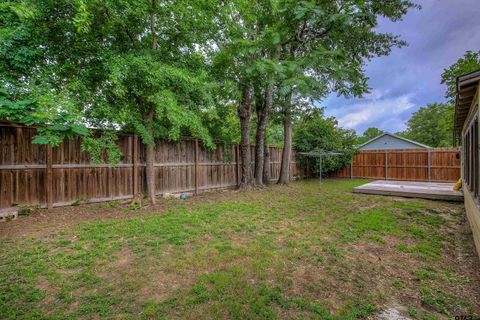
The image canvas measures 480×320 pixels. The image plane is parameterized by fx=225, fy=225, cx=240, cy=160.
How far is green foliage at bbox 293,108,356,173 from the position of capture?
44.3 feet

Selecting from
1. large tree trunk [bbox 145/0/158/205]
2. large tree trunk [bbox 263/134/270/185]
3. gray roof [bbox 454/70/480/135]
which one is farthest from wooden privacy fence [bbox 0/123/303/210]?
gray roof [bbox 454/70/480/135]

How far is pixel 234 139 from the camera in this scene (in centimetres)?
936

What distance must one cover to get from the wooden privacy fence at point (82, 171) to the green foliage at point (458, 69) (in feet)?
55.2

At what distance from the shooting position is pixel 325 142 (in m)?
13.4

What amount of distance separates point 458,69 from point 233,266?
21.2 meters

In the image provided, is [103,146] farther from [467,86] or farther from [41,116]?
[467,86]

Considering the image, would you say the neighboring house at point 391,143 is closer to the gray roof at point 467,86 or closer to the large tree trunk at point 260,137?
the large tree trunk at point 260,137

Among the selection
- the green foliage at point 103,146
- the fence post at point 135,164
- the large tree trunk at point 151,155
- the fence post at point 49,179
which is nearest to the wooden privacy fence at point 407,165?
the large tree trunk at point 151,155

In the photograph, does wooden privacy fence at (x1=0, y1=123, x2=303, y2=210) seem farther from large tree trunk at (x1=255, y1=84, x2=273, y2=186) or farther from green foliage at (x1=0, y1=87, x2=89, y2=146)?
large tree trunk at (x1=255, y1=84, x2=273, y2=186)

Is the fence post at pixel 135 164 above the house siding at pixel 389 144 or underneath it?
underneath

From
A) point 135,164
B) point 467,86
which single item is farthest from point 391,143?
point 135,164

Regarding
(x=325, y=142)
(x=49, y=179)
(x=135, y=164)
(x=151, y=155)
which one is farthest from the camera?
Answer: (x=325, y=142)

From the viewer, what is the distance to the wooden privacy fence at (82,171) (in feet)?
14.9

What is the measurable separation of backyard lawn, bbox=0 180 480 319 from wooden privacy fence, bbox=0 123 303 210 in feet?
1.65
